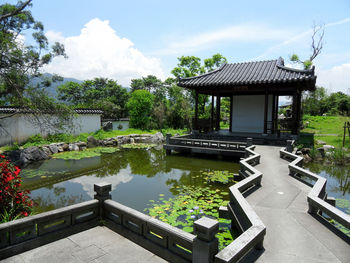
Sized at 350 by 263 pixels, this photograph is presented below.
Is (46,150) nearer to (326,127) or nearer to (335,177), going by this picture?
(335,177)

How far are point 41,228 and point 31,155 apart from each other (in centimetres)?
1002

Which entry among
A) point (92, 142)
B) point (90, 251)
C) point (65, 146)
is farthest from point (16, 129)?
point (90, 251)

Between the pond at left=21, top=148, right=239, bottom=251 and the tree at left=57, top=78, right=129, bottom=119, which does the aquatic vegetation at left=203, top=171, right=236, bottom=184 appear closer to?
the pond at left=21, top=148, right=239, bottom=251

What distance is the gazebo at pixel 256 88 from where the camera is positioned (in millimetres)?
12527

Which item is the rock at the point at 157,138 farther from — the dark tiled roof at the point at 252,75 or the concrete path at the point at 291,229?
the concrete path at the point at 291,229

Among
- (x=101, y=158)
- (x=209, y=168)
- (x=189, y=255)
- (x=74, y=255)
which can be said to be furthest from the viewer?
(x=101, y=158)

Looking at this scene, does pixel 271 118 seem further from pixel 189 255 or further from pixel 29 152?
pixel 29 152

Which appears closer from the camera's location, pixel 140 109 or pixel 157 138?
pixel 157 138

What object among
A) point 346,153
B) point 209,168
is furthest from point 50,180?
point 346,153

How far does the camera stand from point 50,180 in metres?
8.75

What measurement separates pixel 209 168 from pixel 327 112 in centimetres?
2843

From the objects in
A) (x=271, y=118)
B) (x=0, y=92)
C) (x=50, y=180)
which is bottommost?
(x=50, y=180)

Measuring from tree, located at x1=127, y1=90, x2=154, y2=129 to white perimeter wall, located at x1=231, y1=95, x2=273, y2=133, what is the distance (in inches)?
399

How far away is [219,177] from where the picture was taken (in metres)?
8.93
